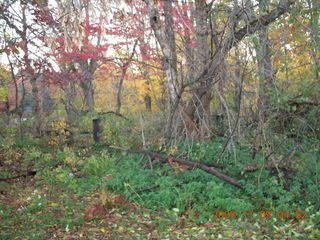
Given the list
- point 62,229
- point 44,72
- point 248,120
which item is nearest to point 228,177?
point 248,120

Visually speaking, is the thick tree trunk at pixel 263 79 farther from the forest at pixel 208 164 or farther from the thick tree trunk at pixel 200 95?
the thick tree trunk at pixel 200 95

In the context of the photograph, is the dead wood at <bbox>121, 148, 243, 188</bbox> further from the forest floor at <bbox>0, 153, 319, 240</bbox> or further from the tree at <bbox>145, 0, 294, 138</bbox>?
the tree at <bbox>145, 0, 294, 138</bbox>

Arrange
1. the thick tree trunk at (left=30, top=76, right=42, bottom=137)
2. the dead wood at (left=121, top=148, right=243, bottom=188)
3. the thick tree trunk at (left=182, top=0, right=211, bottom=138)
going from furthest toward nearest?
the thick tree trunk at (left=30, top=76, right=42, bottom=137), the thick tree trunk at (left=182, top=0, right=211, bottom=138), the dead wood at (left=121, top=148, right=243, bottom=188)

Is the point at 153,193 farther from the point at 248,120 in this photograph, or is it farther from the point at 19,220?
the point at 248,120

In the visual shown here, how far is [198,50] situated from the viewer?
19.7 feet

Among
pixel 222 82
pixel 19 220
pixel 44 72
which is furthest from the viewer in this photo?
pixel 44 72

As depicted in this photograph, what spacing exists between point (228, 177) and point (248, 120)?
5.04 feet

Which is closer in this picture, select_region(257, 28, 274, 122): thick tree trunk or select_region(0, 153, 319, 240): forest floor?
select_region(0, 153, 319, 240): forest floor

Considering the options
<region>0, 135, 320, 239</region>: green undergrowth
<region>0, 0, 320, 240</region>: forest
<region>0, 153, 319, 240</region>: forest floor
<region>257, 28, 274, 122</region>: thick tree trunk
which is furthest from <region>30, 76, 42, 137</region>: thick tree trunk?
<region>257, 28, 274, 122</region>: thick tree trunk
